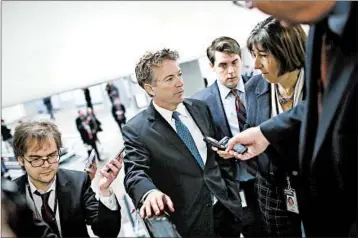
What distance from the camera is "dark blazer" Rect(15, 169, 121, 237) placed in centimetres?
103

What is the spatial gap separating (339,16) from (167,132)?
1.82 feet

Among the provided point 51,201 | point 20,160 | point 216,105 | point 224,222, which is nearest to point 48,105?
point 20,160

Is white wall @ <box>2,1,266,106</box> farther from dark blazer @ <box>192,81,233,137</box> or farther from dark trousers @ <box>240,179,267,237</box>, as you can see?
dark trousers @ <box>240,179,267,237</box>

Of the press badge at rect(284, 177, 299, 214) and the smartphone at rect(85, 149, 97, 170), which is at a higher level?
the smartphone at rect(85, 149, 97, 170)

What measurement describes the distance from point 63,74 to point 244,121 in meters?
0.68

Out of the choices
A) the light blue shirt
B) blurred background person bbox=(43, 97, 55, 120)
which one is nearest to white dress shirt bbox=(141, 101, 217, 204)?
the light blue shirt

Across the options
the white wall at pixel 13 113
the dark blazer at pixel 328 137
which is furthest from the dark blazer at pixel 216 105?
the white wall at pixel 13 113

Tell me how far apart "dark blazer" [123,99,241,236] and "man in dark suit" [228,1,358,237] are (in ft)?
0.39

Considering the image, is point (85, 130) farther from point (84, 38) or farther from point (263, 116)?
point (263, 116)

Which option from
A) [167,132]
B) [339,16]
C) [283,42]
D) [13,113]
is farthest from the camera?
[13,113]

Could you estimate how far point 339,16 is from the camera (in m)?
0.78

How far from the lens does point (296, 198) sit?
970 millimetres

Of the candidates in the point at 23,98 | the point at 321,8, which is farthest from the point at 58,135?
the point at 321,8

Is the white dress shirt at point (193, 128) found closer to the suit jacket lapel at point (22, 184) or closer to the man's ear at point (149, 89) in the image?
the man's ear at point (149, 89)
